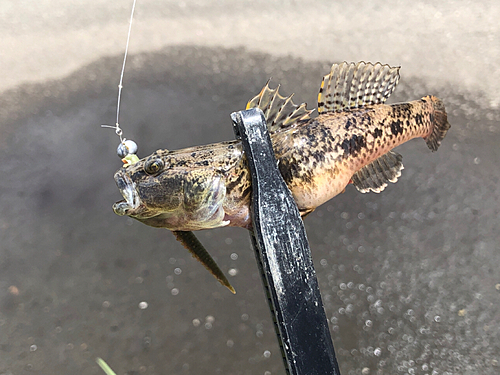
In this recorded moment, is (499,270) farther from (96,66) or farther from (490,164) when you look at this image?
(96,66)

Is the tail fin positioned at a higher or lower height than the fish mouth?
higher

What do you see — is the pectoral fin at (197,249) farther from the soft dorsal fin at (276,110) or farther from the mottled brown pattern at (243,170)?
Answer: the soft dorsal fin at (276,110)

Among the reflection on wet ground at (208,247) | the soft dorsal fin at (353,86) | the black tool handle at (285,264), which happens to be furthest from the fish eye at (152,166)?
the reflection on wet ground at (208,247)

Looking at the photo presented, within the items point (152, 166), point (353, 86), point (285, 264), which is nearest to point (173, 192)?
point (152, 166)

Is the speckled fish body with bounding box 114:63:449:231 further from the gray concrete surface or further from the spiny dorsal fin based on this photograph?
the gray concrete surface

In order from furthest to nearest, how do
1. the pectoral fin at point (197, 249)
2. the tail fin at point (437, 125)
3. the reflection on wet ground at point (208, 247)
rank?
the reflection on wet ground at point (208, 247) → the tail fin at point (437, 125) → the pectoral fin at point (197, 249)

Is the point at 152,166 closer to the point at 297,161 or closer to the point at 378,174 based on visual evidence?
the point at 297,161

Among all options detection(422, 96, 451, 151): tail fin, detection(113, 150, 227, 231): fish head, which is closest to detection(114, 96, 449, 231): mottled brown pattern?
detection(113, 150, 227, 231): fish head
